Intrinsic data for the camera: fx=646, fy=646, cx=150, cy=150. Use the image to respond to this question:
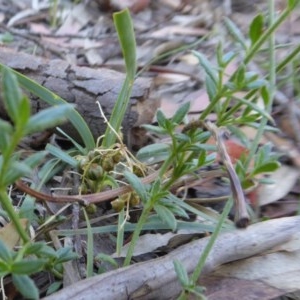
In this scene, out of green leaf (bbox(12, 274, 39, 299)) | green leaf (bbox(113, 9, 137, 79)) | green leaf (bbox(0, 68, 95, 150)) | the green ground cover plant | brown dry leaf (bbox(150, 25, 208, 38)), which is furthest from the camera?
brown dry leaf (bbox(150, 25, 208, 38))

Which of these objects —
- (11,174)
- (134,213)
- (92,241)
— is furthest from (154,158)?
(11,174)

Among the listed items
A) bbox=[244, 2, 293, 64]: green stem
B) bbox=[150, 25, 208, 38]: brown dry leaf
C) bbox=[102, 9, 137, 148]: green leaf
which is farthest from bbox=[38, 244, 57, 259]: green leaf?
bbox=[150, 25, 208, 38]: brown dry leaf

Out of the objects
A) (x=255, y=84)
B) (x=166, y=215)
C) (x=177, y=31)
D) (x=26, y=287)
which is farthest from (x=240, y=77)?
(x=177, y=31)

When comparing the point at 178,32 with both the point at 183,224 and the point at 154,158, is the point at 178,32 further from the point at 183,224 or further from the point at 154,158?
the point at 183,224

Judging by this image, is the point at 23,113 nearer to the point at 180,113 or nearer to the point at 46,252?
the point at 46,252

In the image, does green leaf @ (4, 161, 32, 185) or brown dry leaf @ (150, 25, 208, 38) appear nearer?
green leaf @ (4, 161, 32, 185)

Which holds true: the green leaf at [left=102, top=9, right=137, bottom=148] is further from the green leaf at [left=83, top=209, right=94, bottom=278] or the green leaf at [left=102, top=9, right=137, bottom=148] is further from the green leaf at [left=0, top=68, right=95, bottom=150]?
the green leaf at [left=83, top=209, right=94, bottom=278]
